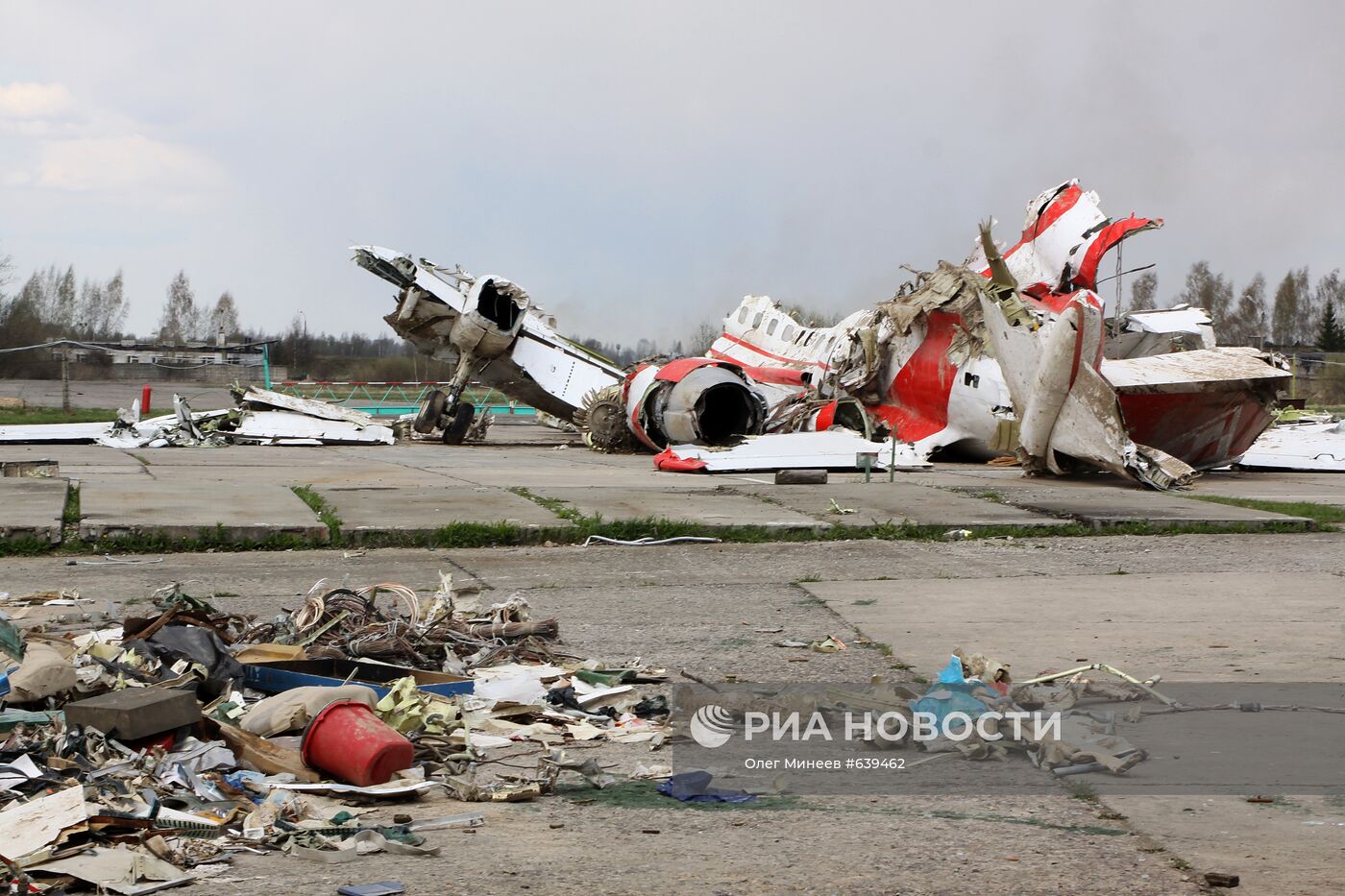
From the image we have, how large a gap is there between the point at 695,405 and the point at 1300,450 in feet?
32.1

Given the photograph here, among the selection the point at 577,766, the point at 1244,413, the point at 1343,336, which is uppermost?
the point at 1343,336

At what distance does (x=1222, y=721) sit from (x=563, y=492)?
914 cm

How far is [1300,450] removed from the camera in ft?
65.8

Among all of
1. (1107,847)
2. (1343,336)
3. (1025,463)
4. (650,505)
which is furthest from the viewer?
(1343,336)

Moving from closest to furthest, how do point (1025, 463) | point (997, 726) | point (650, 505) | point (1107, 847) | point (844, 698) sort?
point (1107, 847)
point (997, 726)
point (844, 698)
point (650, 505)
point (1025, 463)

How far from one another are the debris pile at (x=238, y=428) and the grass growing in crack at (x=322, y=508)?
1036 cm

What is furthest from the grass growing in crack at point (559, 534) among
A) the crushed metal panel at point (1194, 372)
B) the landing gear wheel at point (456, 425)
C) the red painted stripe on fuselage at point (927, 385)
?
the landing gear wheel at point (456, 425)

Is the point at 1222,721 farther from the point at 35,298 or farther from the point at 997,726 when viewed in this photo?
the point at 35,298

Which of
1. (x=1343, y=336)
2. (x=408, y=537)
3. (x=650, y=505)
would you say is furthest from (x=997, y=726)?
(x=1343, y=336)

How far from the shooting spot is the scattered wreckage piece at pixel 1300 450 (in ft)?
62.6

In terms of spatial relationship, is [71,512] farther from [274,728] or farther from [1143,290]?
[1143,290]

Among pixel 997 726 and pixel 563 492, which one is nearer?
pixel 997 726

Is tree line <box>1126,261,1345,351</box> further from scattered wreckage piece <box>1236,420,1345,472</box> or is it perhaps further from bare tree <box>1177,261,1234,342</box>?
scattered wreckage piece <box>1236,420,1345,472</box>

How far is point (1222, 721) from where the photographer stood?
16.7 feet
